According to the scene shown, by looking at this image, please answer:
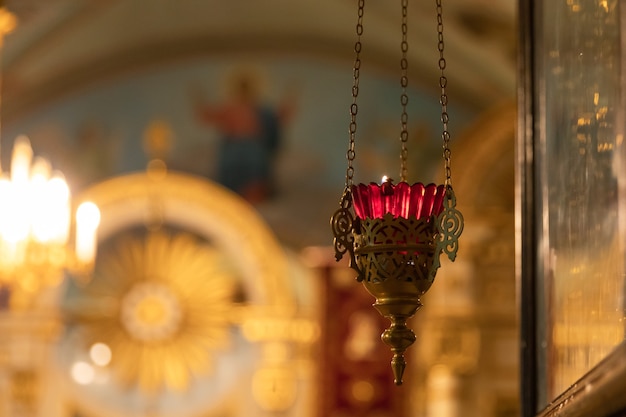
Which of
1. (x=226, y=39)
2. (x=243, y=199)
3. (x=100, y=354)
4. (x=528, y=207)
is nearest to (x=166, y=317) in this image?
(x=100, y=354)

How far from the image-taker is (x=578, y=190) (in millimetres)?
3162

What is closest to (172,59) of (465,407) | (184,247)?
(184,247)

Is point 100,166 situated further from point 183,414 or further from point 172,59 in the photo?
point 183,414

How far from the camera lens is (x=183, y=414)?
12508mm

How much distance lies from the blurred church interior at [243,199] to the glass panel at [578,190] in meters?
7.56

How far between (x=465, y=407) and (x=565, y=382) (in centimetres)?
817

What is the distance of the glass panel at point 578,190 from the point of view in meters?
2.59

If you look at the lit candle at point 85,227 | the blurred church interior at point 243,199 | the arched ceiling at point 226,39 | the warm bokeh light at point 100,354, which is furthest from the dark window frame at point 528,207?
the warm bokeh light at point 100,354

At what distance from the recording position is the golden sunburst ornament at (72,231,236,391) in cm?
1247

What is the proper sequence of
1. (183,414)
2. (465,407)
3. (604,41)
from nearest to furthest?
(604,41), (465,407), (183,414)

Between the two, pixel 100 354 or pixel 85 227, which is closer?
pixel 85 227

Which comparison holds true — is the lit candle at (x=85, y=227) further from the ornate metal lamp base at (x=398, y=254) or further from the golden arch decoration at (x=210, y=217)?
the ornate metal lamp base at (x=398, y=254)

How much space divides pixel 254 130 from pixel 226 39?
1.01 metres

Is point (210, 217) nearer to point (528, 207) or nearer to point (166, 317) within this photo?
point (166, 317)
